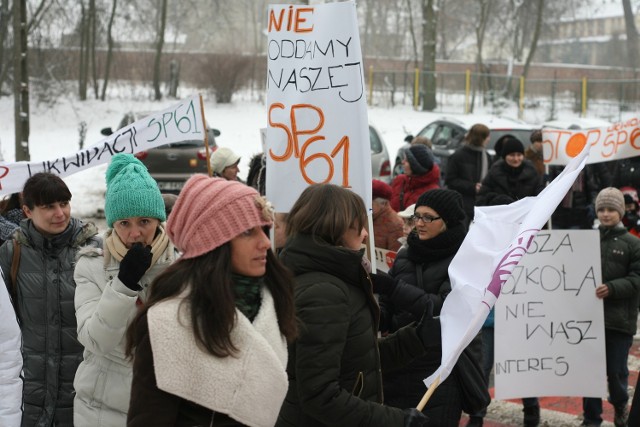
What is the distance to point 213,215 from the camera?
293 centimetres

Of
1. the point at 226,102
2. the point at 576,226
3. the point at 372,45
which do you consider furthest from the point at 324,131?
the point at 372,45

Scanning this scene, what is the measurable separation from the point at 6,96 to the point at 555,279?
29.4 metres

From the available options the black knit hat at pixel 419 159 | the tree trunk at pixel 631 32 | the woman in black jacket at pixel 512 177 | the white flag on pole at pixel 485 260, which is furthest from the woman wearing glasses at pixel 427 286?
the tree trunk at pixel 631 32

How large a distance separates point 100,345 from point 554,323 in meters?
3.84

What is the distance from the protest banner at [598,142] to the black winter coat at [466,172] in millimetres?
1796

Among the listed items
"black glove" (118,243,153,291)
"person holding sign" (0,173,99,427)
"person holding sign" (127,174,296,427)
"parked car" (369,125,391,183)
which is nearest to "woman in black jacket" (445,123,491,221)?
"parked car" (369,125,391,183)

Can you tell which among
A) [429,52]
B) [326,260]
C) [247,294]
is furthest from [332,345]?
[429,52]

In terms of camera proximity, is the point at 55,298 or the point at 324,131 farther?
the point at 324,131

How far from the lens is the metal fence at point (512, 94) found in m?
33.7

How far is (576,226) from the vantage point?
9.80m

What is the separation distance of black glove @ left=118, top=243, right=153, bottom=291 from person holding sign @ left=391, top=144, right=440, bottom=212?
5763 mm

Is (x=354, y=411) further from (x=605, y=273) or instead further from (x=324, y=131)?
(x=605, y=273)

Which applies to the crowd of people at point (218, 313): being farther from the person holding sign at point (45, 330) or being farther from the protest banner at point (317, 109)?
the protest banner at point (317, 109)

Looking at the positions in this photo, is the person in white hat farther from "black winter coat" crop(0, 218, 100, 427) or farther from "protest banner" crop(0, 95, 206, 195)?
"black winter coat" crop(0, 218, 100, 427)
